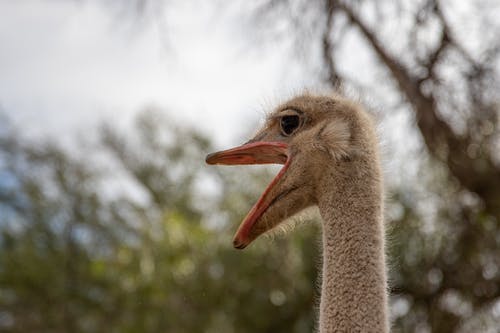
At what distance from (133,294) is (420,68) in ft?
17.6

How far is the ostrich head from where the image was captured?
126 inches

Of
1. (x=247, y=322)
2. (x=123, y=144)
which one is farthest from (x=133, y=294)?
(x=123, y=144)

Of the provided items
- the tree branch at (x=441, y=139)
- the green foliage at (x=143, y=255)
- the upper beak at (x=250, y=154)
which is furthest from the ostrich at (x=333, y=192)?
the green foliage at (x=143, y=255)

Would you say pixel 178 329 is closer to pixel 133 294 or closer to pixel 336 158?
pixel 133 294

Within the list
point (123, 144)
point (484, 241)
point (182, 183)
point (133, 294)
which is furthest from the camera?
point (123, 144)

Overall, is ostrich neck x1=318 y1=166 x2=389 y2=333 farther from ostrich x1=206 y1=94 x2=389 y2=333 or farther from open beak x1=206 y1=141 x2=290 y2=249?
open beak x1=206 y1=141 x2=290 y2=249

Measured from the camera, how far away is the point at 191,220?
12000mm

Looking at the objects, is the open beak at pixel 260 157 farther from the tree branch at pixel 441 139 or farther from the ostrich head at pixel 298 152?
the tree branch at pixel 441 139

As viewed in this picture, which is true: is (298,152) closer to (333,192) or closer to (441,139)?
(333,192)

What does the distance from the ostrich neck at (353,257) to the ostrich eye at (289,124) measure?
0.32m

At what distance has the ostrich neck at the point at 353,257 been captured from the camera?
282 centimetres

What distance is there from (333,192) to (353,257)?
0.29 m

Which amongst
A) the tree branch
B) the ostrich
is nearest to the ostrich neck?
the ostrich

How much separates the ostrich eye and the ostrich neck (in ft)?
1.06
